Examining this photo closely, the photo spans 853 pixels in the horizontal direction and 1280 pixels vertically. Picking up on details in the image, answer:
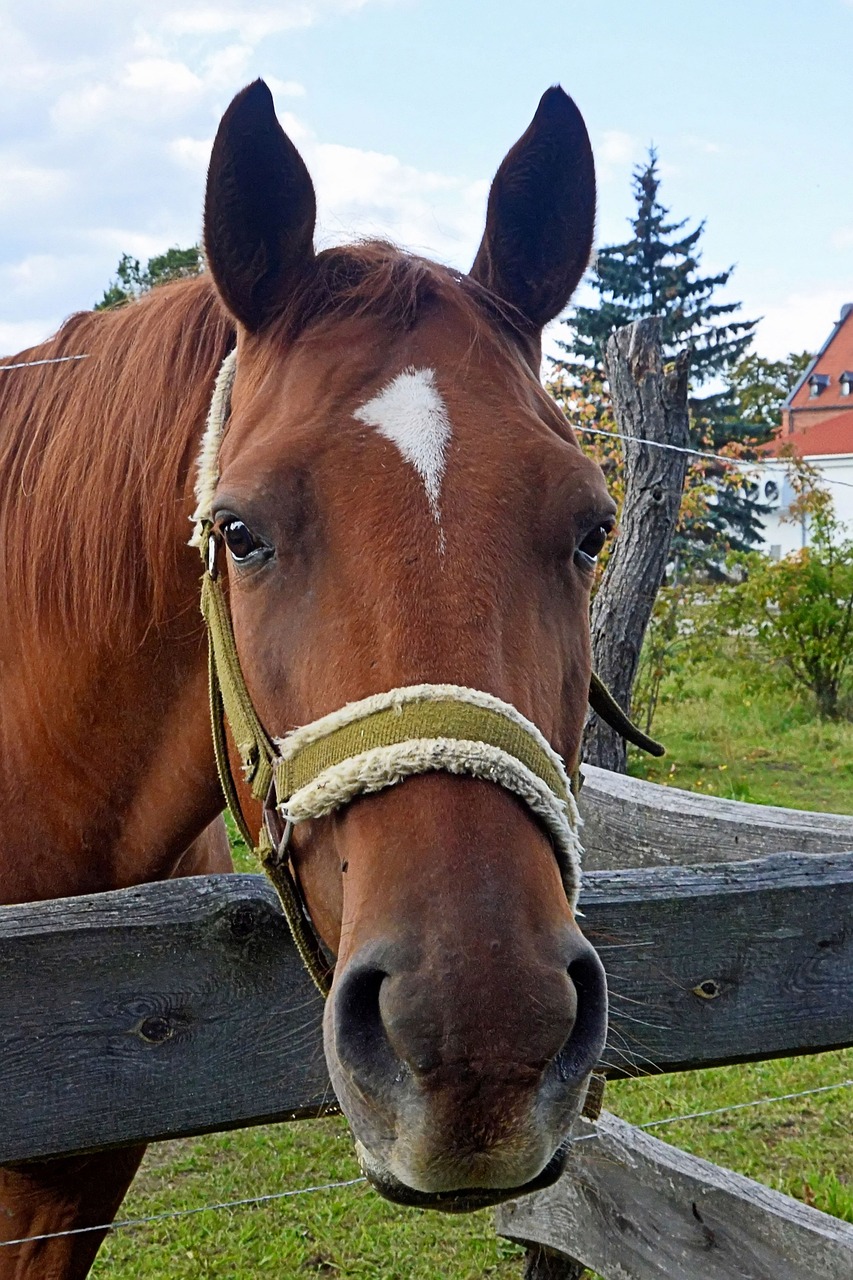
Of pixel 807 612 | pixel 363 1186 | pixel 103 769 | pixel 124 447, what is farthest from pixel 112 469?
pixel 807 612

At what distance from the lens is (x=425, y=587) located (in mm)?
1438

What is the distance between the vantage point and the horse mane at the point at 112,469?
2.09 meters

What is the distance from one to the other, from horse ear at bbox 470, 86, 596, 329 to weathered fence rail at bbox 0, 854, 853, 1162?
113 centimetres

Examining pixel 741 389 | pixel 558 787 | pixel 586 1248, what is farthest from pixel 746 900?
pixel 741 389

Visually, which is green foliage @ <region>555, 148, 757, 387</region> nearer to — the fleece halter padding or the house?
the house

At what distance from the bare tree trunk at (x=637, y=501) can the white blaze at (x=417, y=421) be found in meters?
4.23

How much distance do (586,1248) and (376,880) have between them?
6.85 feet

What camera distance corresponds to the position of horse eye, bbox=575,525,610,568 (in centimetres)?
173

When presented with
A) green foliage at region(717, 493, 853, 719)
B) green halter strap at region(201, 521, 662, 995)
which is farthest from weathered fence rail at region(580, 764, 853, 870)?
green foliage at region(717, 493, 853, 719)

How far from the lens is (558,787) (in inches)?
58.2

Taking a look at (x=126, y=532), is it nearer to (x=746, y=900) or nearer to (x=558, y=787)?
(x=558, y=787)

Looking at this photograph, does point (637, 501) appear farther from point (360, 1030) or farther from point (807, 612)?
point (807, 612)

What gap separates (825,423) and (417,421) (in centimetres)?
5082

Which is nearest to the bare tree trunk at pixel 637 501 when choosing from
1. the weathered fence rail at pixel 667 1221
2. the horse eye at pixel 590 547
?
the weathered fence rail at pixel 667 1221
